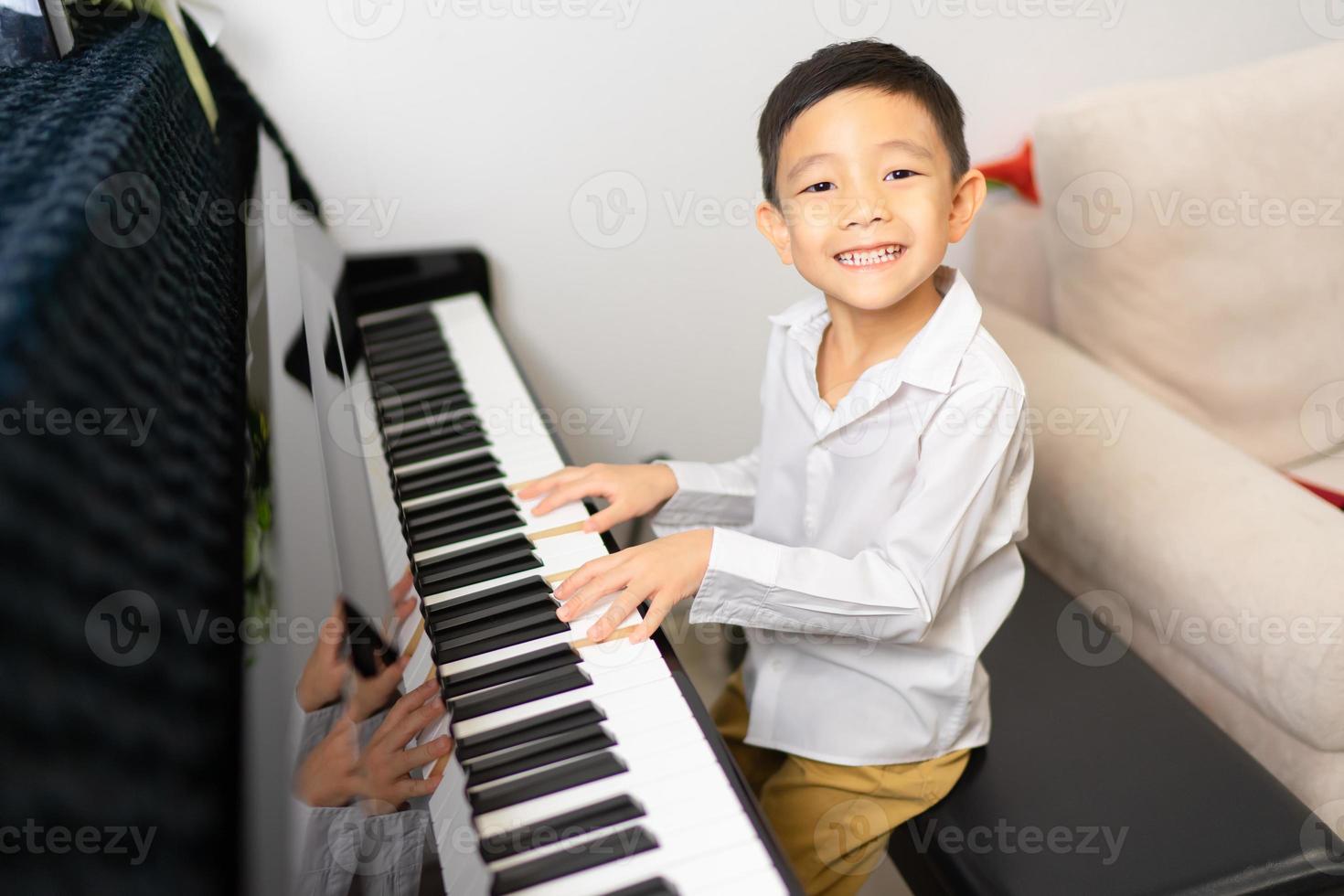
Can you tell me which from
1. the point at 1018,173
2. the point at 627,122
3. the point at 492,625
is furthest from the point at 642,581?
the point at 1018,173

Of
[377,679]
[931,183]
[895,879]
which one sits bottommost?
[895,879]

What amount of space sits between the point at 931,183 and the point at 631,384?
3.54 feet

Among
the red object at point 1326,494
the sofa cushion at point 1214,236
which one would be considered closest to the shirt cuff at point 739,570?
the sofa cushion at point 1214,236

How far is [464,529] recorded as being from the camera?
1174 mm

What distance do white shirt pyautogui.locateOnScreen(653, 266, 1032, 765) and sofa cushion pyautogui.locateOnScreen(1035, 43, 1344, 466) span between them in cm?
64

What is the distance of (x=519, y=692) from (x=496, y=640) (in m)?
0.08

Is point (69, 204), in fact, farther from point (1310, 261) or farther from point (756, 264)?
point (1310, 261)

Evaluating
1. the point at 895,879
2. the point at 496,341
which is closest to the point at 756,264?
the point at 496,341

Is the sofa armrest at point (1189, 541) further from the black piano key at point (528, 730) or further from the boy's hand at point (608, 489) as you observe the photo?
the black piano key at point (528, 730)

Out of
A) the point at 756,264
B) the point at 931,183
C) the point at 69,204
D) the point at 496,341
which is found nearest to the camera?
the point at 69,204

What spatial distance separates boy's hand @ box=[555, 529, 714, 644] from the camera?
1002mm

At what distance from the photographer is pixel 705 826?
791 millimetres

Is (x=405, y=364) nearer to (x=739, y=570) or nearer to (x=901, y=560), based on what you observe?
(x=739, y=570)

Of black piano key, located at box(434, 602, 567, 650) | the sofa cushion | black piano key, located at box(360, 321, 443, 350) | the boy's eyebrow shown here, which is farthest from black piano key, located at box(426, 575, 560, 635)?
the sofa cushion
